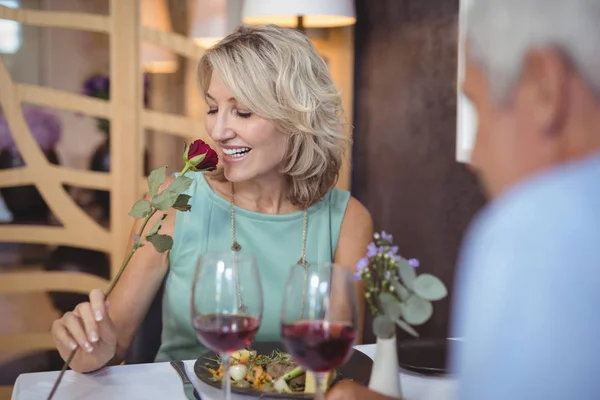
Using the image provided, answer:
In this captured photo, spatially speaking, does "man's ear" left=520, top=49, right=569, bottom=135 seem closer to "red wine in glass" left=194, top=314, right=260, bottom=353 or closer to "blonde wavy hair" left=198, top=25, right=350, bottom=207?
"red wine in glass" left=194, top=314, right=260, bottom=353

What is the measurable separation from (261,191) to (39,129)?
1800mm

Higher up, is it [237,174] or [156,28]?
[156,28]

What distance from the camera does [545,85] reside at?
485 mm

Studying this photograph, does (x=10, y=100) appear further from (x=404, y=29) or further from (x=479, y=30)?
(x=479, y=30)

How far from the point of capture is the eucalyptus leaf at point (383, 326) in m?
0.90

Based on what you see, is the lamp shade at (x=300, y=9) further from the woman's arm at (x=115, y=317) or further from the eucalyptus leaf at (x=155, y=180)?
the eucalyptus leaf at (x=155, y=180)

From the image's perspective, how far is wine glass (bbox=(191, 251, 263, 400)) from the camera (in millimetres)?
889

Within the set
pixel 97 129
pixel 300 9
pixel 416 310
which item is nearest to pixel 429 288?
pixel 416 310

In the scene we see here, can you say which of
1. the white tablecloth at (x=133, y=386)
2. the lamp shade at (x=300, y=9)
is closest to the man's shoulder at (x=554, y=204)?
the white tablecloth at (x=133, y=386)

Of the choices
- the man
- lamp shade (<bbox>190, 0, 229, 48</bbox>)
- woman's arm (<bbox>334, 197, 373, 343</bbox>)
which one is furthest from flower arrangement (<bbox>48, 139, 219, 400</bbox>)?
lamp shade (<bbox>190, 0, 229, 48</bbox>)

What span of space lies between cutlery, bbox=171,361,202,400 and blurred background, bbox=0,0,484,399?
188 centimetres

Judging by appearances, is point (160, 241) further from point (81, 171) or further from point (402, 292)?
point (81, 171)

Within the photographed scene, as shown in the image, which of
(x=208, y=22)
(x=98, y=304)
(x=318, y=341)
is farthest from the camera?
(x=208, y=22)

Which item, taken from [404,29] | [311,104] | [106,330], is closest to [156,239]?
[106,330]
